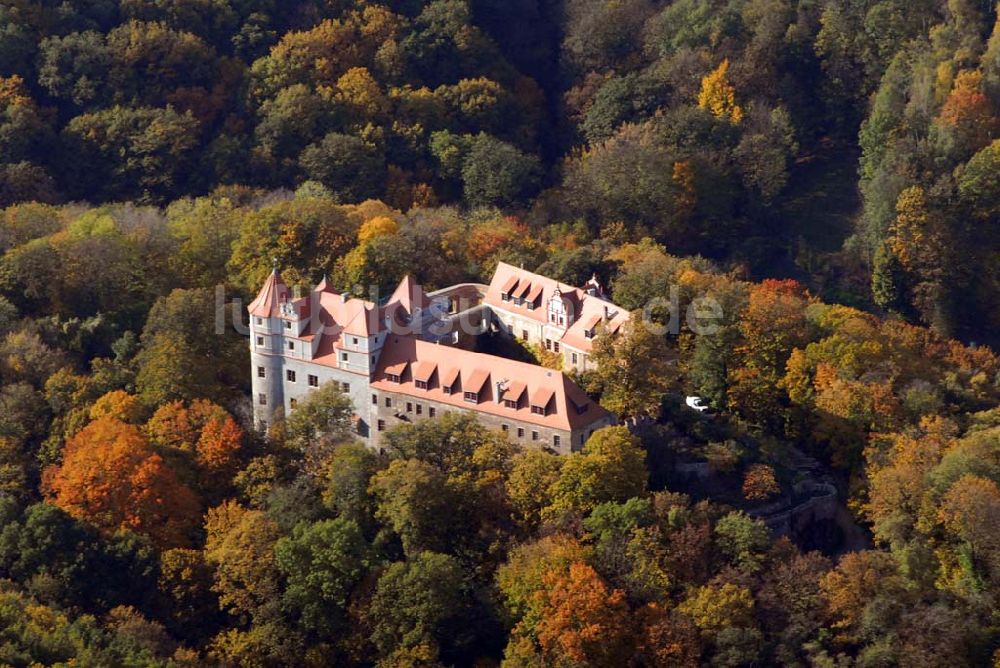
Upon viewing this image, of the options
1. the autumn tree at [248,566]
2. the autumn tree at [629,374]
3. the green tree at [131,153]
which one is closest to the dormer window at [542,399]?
the autumn tree at [629,374]

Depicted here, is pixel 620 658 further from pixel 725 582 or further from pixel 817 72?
pixel 817 72

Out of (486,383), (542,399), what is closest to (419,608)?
(542,399)

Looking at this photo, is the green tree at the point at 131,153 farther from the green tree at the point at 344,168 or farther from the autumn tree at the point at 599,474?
the autumn tree at the point at 599,474

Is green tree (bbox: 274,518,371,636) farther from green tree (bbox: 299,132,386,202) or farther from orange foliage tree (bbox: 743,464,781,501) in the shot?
green tree (bbox: 299,132,386,202)

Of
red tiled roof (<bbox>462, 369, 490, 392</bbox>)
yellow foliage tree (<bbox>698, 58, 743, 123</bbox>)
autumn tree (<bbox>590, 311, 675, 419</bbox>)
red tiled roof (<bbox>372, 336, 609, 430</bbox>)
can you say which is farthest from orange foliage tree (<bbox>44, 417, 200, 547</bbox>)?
yellow foliage tree (<bbox>698, 58, 743, 123</bbox>)

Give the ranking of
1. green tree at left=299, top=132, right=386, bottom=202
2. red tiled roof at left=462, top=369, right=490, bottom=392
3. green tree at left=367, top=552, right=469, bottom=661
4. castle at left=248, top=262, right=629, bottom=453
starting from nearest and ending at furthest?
green tree at left=367, top=552, right=469, bottom=661, castle at left=248, top=262, right=629, bottom=453, red tiled roof at left=462, top=369, right=490, bottom=392, green tree at left=299, top=132, right=386, bottom=202

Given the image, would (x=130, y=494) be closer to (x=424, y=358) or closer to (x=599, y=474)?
(x=424, y=358)

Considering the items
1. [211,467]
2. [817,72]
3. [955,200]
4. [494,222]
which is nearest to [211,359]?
[211,467]
